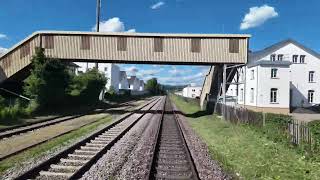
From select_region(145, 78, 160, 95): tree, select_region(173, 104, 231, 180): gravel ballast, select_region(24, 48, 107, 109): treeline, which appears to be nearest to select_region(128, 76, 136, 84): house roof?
select_region(145, 78, 160, 95): tree

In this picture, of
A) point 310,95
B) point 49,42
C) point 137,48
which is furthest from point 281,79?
point 49,42

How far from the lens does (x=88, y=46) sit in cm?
3375

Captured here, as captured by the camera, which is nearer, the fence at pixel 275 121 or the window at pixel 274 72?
the fence at pixel 275 121

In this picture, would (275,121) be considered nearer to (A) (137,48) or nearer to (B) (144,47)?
(B) (144,47)

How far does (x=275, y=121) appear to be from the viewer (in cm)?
1809

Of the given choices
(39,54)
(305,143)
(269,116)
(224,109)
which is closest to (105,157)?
(305,143)

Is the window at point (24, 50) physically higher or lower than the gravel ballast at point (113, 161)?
higher

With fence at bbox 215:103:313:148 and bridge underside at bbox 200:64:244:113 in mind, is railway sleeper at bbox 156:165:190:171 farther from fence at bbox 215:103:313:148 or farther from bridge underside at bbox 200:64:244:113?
bridge underside at bbox 200:64:244:113

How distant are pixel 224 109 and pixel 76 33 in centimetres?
1380

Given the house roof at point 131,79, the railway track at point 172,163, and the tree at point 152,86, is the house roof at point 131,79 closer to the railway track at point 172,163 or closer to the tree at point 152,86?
the tree at point 152,86

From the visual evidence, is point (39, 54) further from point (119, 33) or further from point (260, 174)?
point (260, 174)

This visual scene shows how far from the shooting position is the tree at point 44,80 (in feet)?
105

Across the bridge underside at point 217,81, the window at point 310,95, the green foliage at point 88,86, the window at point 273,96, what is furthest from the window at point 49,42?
the window at point 310,95

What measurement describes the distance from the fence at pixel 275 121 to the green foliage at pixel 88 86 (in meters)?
20.1
